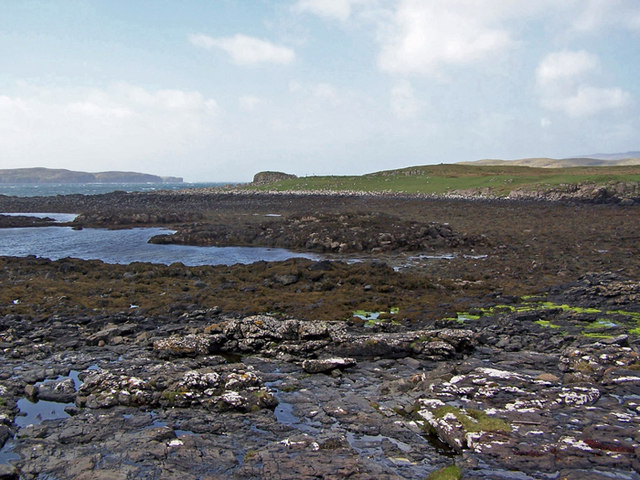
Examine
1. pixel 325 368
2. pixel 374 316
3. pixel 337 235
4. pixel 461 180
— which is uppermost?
pixel 461 180

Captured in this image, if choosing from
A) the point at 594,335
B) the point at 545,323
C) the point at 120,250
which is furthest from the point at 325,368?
the point at 120,250

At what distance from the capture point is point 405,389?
11.8 metres

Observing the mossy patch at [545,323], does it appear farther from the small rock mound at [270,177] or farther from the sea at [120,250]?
the small rock mound at [270,177]

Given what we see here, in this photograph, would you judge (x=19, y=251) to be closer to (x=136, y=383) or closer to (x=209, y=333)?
(x=209, y=333)

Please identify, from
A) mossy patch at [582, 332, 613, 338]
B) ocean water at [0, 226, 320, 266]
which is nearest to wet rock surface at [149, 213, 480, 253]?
ocean water at [0, 226, 320, 266]

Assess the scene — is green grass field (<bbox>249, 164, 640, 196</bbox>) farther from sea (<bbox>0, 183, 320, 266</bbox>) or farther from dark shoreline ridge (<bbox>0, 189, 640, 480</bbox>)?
sea (<bbox>0, 183, 320, 266</bbox>)

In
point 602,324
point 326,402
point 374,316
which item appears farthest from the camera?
point 374,316

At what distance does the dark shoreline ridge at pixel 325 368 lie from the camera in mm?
8805

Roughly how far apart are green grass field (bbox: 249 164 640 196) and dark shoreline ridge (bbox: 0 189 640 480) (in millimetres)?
52304

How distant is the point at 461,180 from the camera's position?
92.6m

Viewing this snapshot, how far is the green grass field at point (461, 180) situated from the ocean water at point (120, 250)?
5393 centimetres

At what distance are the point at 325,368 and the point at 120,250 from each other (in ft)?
92.9

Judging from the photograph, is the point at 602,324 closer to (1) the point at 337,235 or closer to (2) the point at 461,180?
(1) the point at 337,235

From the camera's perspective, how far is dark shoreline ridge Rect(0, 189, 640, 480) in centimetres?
880
